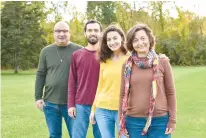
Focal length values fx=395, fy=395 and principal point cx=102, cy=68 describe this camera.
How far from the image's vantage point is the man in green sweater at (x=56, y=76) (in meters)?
5.65

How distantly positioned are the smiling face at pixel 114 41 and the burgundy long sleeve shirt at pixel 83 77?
1.43 ft

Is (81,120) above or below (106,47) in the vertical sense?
below

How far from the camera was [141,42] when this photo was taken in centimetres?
407

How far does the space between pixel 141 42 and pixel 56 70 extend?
194 cm

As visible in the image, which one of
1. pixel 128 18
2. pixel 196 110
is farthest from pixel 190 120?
pixel 128 18

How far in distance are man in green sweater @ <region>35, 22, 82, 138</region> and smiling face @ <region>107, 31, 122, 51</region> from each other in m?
1.08

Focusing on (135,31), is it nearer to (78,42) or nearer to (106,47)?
(106,47)

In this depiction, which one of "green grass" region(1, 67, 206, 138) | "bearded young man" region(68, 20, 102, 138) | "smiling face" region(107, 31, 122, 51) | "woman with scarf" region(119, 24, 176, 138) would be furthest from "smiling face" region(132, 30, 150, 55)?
"green grass" region(1, 67, 206, 138)

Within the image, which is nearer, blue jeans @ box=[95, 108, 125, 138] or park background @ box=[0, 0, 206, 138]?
blue jeans @ box=[95, 108, 125, 138]

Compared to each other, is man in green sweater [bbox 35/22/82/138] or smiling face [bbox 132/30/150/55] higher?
smiling face [bbox 132/30/150/55]

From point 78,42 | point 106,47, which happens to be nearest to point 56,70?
point 106,47

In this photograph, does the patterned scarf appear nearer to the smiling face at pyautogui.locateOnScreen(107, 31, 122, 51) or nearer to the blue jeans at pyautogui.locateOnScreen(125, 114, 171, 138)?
the blue jeans at pyautogui.locateOnScreen(125, 114, 171, 138)

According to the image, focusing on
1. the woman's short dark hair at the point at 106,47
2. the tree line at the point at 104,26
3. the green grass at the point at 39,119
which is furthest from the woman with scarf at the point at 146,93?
the tree line at the point at 104,26

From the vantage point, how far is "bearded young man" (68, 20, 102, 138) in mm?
5098
